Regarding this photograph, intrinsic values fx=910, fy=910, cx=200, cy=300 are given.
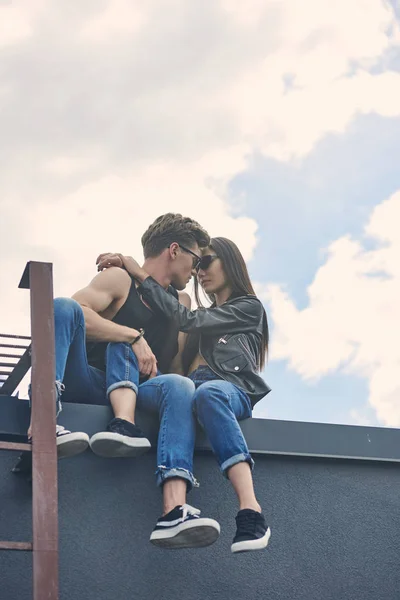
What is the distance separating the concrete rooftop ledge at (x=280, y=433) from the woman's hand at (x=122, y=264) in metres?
0.98

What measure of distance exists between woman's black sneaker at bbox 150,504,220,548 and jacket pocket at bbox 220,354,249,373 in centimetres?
121

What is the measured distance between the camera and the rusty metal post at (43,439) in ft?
12.1

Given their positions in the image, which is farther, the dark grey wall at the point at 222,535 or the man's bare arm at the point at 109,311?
the man's bare arm at the point at 109,311

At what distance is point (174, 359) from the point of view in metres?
5.78

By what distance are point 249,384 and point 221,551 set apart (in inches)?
37.7

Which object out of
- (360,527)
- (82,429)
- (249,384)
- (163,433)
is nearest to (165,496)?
(163,433)

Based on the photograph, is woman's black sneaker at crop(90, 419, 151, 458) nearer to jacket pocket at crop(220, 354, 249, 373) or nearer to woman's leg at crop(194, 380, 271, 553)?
woman's leg at crop(194, 380, 271, 553)

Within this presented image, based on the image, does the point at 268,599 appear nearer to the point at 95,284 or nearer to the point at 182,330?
the point at 182,330

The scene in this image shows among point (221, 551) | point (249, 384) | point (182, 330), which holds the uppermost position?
point (182, 330)

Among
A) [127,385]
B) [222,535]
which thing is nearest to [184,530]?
[222,535]

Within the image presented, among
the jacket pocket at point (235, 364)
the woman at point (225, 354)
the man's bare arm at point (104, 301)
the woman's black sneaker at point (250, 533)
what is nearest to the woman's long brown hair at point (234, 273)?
the woman at point (225, 354)

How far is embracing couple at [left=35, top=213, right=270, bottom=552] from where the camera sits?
439 centimetres

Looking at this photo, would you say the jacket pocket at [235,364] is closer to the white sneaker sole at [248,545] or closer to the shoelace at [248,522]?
the shoelace at [248,522]

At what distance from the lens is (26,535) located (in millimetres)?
4613
